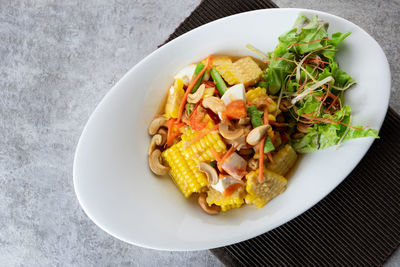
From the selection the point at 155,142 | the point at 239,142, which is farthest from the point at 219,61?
the point at 155,142

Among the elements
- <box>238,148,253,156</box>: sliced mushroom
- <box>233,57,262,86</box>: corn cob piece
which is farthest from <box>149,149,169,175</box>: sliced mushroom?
<box>233,57,262,86</box>: corn cob piece

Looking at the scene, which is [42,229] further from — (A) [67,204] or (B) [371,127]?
(B) [371,127]

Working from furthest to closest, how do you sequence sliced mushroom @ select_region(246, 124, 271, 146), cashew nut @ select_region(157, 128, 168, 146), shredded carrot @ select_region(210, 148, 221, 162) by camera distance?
cashew nut @ select_region(157, 128, 168, 146)
shredded carrot @ select_region(210, 148, 221, 162)
sliced mushroom @ select_region(246, 124, 271, 146)

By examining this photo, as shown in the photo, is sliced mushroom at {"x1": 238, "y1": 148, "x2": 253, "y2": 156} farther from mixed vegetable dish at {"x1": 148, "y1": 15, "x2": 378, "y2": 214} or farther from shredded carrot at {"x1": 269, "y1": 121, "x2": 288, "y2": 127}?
shredded carrot at {"x1": 269, "y1": 121, "x2": 288, "y2": 127}

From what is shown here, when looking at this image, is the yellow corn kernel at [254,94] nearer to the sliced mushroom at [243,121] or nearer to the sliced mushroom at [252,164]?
the sliced mushroom at [243,121]

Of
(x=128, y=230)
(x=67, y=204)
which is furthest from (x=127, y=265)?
(x=128, y=230)

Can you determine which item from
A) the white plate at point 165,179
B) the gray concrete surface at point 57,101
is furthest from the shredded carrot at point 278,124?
the gray concrete surface at point 57,101
